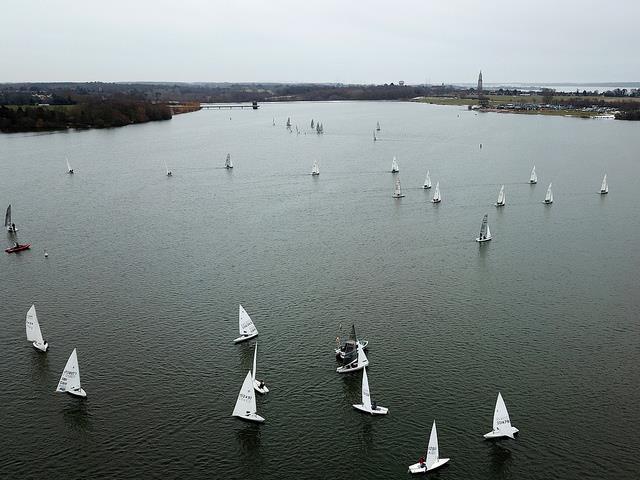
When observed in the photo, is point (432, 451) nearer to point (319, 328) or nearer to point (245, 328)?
point (319, 328)

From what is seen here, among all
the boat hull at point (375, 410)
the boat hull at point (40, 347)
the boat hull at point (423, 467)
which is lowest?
the boat hull at point (423, 467)

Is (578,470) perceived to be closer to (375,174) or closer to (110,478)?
(110,478)

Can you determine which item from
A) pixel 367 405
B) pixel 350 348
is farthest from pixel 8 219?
pixel 367 405

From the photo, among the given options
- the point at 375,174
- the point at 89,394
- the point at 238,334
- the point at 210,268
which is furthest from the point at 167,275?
the point at 375,174

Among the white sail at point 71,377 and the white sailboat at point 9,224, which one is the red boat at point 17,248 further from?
the white sail at point 71,377

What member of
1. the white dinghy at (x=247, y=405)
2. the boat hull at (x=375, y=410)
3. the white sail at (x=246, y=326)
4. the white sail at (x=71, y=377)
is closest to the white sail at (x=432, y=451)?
the boat hull at (x=375, y=410)

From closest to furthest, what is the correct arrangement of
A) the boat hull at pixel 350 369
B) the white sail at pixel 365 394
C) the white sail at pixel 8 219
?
the white sail at pixel 365 394 → the boat hull at pixel 350 369 → the white sail at pixel 8 219
